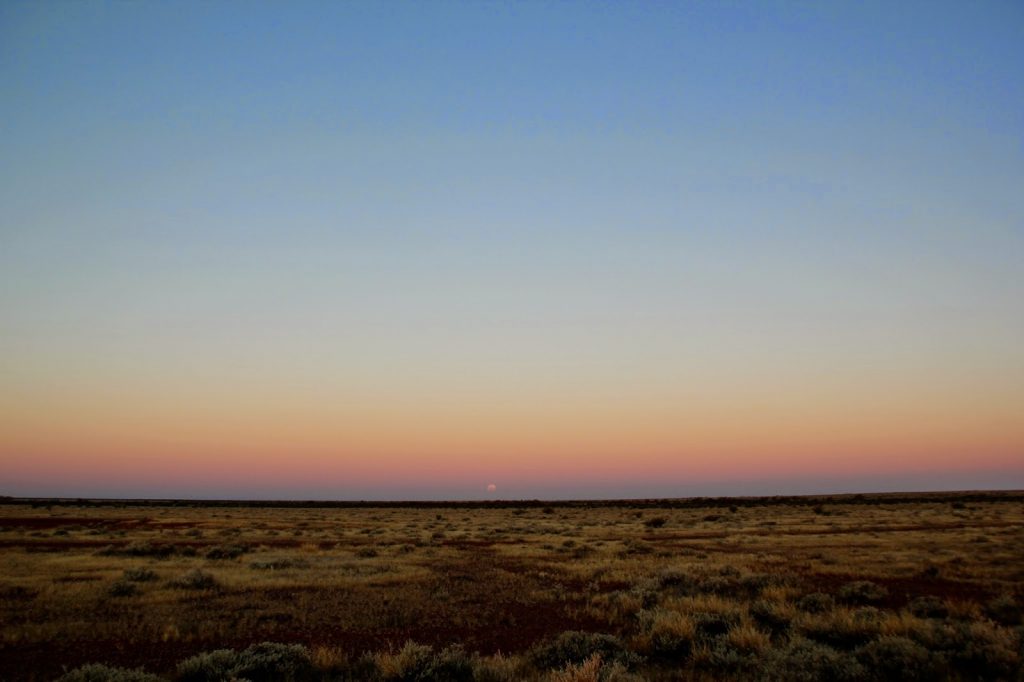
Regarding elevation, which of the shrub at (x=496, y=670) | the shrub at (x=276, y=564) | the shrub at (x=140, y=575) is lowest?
the shrub at (x=276, y=564)

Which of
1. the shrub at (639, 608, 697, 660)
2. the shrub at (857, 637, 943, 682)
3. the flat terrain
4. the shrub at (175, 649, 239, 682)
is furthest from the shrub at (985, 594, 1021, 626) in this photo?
the shrub at (175, 649, 239, 682)

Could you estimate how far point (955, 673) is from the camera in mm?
8164

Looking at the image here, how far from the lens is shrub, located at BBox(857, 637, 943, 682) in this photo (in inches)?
319

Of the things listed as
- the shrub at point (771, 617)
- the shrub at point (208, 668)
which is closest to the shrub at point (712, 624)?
the shrub at point (771, 617)

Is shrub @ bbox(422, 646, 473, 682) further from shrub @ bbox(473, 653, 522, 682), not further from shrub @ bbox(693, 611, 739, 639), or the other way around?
shrub @ bbox(693, 611, 739, 639)

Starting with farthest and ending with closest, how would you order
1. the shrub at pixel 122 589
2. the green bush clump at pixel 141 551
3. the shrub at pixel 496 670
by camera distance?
the green bush clump at pixel 141 551
the shrub at pixel 122 589
the shrub at pixel 496 670

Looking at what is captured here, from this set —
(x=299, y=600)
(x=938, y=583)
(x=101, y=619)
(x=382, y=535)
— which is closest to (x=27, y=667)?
(x=101, y=619)

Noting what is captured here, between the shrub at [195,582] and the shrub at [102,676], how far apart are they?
9.36 metres

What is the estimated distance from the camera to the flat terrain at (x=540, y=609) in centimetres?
904

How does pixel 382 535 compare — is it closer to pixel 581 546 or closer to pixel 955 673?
pixel 581 546

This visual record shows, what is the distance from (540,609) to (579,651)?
5102 mm

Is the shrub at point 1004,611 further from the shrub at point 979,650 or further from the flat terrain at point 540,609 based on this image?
the shrub at point 979,650

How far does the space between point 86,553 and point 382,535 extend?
1632 cm

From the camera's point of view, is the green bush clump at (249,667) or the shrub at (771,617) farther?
the shrub at (771,617)
